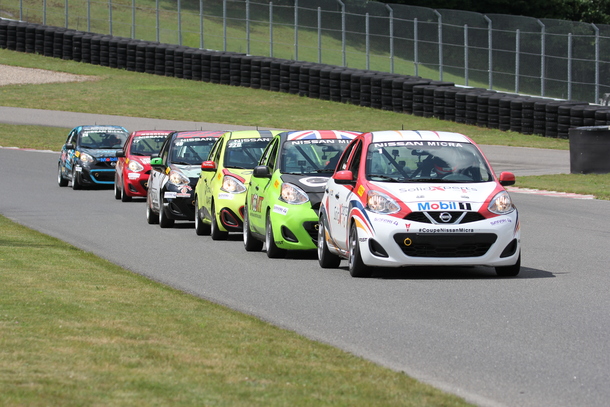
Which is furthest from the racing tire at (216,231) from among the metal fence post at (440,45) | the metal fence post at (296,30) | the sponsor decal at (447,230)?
the metal fence post at (296,30)

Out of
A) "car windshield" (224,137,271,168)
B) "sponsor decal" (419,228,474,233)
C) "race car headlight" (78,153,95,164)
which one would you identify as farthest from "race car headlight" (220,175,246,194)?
"race car headlight" (78,153,95,164)

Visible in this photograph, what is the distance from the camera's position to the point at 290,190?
44.8 feet

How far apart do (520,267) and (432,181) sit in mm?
1452

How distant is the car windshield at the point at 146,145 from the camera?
77.3 feet

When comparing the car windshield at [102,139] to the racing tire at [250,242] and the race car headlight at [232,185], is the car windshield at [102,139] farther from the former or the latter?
the racing tire at [250,242]

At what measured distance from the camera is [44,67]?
52156mm

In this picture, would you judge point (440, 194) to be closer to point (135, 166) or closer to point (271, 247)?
point (271, 247)

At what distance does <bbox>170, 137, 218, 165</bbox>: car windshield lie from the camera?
19312 mm

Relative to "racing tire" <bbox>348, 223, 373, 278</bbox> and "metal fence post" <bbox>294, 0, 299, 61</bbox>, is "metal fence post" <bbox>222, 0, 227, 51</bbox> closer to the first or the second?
"metal fence post" <bbox>294, 0, 299, 61</bbox>

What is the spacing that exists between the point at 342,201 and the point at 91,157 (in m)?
14.9

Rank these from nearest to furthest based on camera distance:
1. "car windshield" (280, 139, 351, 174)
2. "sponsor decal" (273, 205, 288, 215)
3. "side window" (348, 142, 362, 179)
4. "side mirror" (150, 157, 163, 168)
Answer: "side window" (348, 142, 362, 179)
"sponsor decal" (273, 205, 288, 215)
"car windshield" (280, 139, 351, 174)
"side mirror" (150, 157, 163, 168)

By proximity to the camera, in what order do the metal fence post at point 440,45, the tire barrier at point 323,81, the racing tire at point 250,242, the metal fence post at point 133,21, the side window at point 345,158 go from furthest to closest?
the metal fence post at point 133,21, the metal fence post at point 440,45, the tire barrier at point 323,81, the racing tire at point 250,242, the side window at point 345,158

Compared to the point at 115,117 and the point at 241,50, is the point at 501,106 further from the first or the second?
the point at 241,50

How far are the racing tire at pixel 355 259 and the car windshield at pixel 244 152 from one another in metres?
4.88
